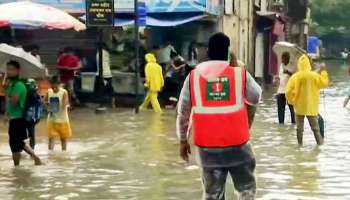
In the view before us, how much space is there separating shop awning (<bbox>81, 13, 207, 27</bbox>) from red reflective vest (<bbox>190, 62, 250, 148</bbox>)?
17680 millimetres

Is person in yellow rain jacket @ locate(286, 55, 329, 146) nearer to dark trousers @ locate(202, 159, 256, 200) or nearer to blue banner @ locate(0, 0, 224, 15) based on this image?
dark trousers @ locate(202, 159, 256, 200)

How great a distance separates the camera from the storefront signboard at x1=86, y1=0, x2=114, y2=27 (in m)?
22.0

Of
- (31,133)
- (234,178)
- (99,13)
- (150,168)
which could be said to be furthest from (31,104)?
(99,13)

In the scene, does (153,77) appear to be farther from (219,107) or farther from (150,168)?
(219,107)

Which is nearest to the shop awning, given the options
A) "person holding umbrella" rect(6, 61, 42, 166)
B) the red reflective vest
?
"person holding umbrella" rect(6, 61, 42, 166)

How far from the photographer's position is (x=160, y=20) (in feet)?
82.7

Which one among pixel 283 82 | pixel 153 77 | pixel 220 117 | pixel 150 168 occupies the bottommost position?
pixel 150 168

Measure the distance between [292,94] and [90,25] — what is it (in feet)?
29.7

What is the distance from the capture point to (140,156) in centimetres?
1325

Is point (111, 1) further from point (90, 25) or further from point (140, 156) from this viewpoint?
point (140, 156)

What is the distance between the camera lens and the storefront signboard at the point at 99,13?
22.0 metres

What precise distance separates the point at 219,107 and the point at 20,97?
216 inches

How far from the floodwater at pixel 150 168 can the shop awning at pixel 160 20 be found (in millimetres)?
6883

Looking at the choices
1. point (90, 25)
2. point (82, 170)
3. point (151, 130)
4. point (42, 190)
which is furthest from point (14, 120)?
point (90, 25)
